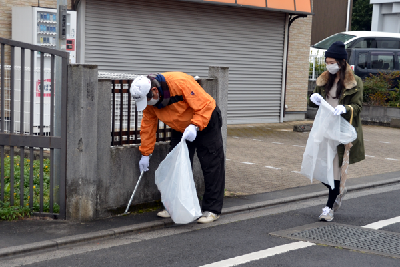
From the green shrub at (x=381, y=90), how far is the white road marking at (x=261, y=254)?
1330 centimetres

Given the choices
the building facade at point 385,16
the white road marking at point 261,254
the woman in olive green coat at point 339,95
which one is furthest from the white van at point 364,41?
the building facade at point 385,16

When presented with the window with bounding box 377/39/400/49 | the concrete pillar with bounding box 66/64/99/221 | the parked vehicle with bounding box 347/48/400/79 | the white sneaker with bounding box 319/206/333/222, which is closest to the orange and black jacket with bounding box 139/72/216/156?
the concrete pillar with bounding box 66/64/99/221

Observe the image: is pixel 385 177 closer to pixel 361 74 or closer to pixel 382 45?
pixel 361 74

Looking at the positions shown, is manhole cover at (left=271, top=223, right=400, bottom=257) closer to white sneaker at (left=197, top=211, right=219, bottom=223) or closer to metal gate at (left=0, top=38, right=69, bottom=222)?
white sneaker at (left=197, top=211, right=219, bottom=223)

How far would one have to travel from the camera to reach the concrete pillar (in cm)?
559

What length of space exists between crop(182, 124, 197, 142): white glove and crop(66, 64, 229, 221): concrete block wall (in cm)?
89

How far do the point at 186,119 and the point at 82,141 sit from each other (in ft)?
3.61

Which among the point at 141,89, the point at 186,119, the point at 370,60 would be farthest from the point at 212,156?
the point at 370,60

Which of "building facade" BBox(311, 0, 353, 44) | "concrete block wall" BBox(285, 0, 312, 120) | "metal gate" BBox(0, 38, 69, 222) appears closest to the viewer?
"metal gate" BBox(0, 38, 69, 222)

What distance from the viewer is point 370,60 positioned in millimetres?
18344

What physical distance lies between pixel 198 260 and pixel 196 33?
1054 cm

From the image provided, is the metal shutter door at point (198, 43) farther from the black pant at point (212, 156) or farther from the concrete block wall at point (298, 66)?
the black pant at point (212, 156)

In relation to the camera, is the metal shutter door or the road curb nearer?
the road curb

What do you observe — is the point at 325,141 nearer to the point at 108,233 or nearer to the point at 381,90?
the point at 108,233
